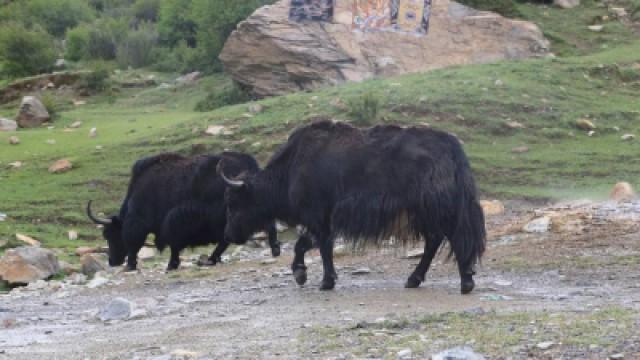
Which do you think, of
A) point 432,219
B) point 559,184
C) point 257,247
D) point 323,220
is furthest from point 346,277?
point 559,184

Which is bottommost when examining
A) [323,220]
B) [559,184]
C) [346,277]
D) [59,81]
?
[59,81]

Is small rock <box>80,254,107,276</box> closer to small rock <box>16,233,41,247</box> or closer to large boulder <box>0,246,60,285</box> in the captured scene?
large boulder <box>0,246,60,285</box>

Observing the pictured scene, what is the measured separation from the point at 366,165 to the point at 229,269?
276cm

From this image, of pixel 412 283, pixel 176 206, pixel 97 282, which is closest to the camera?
pixel 412 283

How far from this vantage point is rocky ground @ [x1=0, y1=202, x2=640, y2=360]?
253 inches

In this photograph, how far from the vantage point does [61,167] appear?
19.5m

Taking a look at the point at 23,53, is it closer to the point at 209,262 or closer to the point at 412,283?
the point at 209,262

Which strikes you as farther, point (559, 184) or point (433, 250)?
point (559, 184)

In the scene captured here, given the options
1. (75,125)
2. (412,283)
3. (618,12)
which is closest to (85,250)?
(412,283)

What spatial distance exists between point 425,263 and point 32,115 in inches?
703

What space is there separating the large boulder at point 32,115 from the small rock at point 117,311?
56.6 ft

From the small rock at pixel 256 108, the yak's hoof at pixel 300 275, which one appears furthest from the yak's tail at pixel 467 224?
the small rock at pixel 256 108

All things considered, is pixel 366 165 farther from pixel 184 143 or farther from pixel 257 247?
pixel 184 143

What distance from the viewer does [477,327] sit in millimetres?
6789
